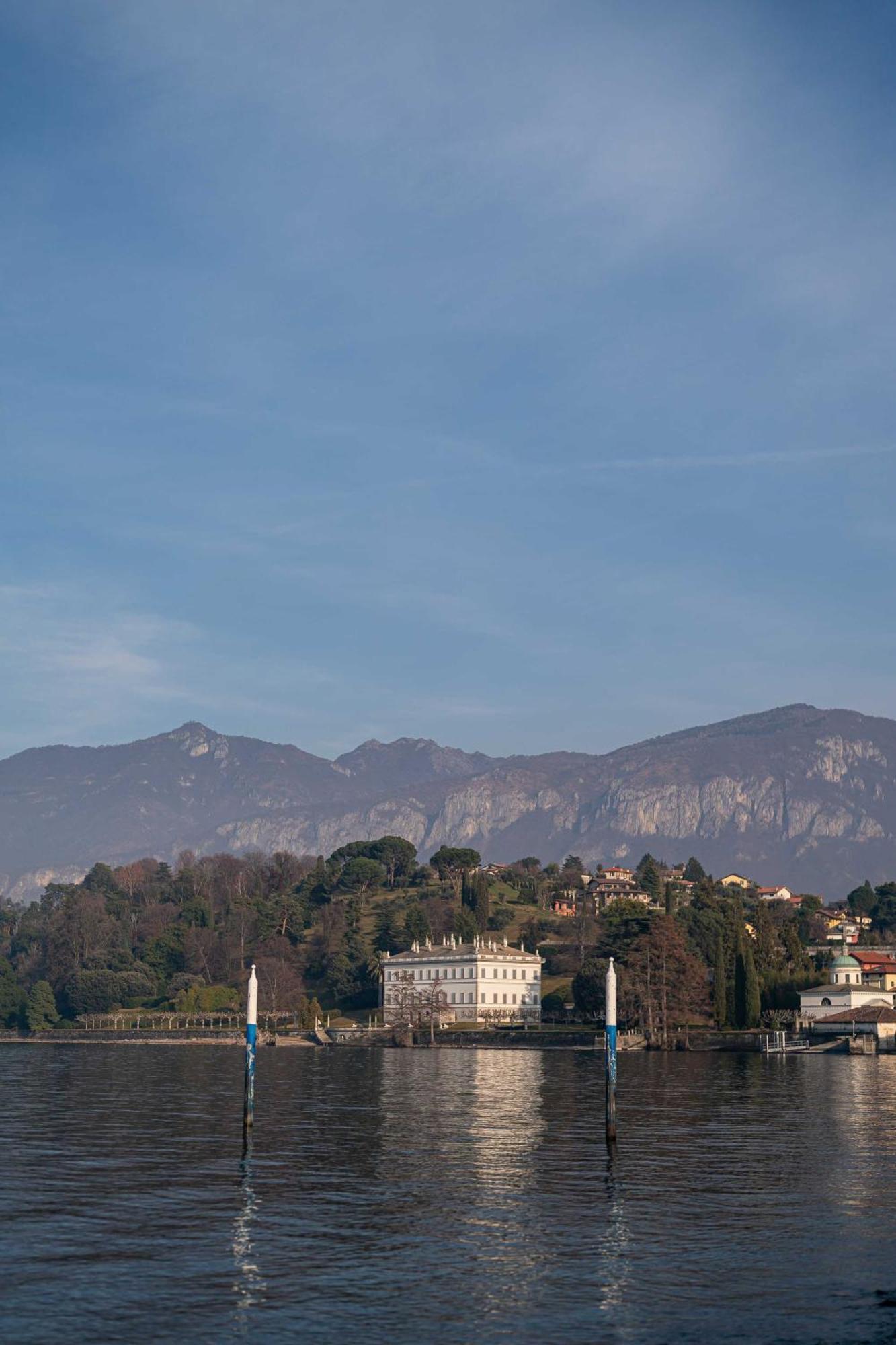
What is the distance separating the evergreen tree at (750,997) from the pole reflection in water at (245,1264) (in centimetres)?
12052

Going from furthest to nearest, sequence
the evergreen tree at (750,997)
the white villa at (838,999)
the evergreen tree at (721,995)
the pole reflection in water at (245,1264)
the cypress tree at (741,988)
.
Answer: the evergreen tree at (721,995)
the white villa at (838,999)
the cypress tree at (741,988)
the evergreen tree at (750,997)
the pole reflection in water at (245,1264)

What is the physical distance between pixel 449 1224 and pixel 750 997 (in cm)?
12671

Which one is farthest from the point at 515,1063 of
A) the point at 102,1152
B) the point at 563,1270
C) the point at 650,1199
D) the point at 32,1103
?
the point at 563,1270

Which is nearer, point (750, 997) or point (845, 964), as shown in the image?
point (750, 997)

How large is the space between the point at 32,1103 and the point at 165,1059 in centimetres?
6518

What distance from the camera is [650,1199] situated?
134 ft

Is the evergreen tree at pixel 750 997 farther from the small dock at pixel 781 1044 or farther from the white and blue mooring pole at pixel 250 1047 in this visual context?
the white and blue mooring pole at pixel 250 1047

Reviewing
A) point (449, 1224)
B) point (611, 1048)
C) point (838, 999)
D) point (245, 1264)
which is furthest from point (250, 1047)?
point (838, 999)

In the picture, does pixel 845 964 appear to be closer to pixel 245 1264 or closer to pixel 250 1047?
pixel 250 1047

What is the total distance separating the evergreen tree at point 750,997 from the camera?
519ft

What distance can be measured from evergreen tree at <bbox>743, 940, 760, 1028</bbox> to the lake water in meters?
Answer: 86.2

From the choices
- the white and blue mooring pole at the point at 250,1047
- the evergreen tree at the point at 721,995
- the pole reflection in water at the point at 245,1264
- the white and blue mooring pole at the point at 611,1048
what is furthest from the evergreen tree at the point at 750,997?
the pole reflection in water at the point at 245,1264

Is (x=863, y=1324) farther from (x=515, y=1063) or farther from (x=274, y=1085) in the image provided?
(x=515, y=1063)

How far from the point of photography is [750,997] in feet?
519
